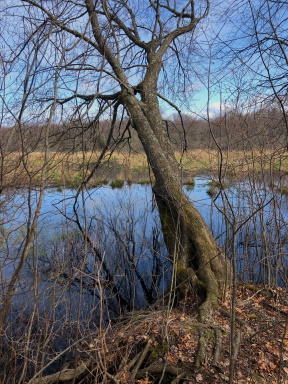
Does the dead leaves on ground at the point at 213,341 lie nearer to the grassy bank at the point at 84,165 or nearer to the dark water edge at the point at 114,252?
the dark water edge at the point at 114,252

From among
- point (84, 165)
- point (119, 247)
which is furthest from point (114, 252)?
point (84, 165)

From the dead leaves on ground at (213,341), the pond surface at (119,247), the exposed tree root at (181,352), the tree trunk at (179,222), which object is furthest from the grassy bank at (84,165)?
the dead leaves on ground at (213,341)

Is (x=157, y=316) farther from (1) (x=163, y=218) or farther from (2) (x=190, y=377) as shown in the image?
(1) (x=163, y=218)

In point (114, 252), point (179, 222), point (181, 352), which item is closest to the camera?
point (181, 352)

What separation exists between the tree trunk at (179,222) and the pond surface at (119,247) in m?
0.29

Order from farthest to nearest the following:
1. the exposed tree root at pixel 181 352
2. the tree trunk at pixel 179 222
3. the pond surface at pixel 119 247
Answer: the tree trunk at pixel 179 222, the pond surface at pixel 119 247, the exposed tree root at pixel 181 352

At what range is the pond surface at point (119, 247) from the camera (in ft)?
12.3

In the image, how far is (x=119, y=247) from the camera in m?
6.82

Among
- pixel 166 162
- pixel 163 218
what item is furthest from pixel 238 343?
pixel 166 162

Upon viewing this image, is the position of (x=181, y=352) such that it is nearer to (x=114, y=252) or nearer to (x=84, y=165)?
(x=84, y=165)

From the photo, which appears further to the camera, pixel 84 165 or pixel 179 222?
pixel 179 222

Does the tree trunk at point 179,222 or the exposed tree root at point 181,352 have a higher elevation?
the tree trunk at point 179,222

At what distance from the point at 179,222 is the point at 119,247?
119 inches

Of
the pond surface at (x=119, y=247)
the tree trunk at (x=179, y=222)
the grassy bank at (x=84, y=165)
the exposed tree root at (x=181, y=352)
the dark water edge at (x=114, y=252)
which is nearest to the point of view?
the grassy bank at (x=84, y=165)
